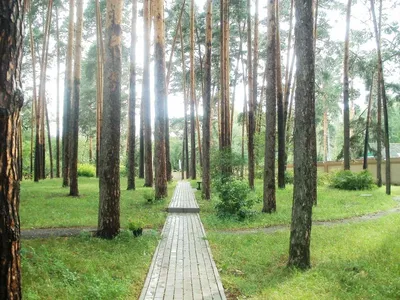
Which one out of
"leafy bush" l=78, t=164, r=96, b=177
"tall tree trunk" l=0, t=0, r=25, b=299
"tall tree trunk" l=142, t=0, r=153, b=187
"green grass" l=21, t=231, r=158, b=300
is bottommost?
"green grass" l=21, t=231, r=158, b=300

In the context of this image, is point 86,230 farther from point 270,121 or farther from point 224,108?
point 224,108

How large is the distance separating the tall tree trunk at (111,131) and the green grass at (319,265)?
270 cm

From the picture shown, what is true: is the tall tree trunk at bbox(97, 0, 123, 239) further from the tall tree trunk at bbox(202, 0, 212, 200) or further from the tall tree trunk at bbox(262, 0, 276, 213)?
the tall tree trunk at bbox(202, 0, 212, 200)

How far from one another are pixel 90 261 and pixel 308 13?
634 centimetres

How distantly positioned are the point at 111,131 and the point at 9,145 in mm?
6193

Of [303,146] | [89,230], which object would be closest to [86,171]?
[89,230]

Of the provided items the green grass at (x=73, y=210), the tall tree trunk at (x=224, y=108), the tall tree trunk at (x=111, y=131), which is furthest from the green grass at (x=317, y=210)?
the tall tree trunk at (x=111, y=131)

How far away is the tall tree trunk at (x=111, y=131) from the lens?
28.7 feet

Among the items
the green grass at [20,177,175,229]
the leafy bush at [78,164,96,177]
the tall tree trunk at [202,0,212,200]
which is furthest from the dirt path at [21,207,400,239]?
the leafy bush at [78,164,96,177]

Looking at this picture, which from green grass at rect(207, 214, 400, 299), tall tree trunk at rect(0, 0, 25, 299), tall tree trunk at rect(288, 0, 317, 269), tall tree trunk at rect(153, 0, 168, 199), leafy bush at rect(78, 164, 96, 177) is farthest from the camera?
leafy bush at rect(78, 164, 96, 177)

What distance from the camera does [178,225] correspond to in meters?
11.2

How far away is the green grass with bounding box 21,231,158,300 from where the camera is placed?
16.5ft

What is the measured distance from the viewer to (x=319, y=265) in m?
6.82

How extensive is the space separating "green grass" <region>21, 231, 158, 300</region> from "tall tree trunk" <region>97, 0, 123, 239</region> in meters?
0.62
